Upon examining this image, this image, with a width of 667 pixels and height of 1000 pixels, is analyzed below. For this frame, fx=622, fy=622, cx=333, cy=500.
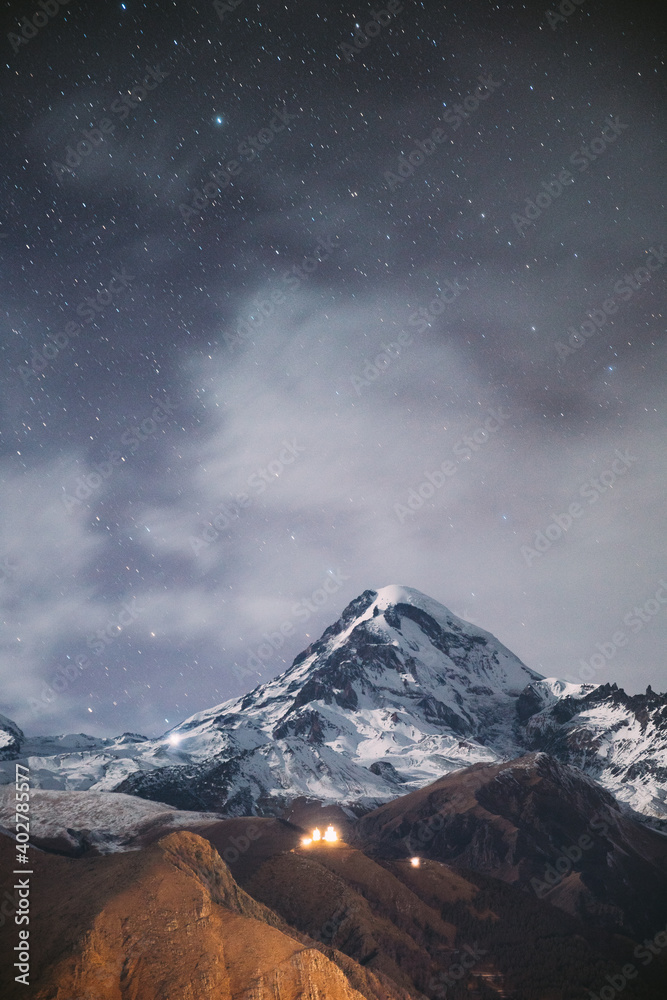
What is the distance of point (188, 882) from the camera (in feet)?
174

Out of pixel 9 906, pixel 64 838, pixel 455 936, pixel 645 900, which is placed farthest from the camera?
pixel 645 900

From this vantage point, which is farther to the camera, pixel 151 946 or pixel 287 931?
pixel 287 931

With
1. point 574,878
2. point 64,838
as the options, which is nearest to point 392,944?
point 64,838

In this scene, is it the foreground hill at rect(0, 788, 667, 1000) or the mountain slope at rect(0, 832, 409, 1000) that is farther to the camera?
the foreground hill at rect(0, 788, 667, 1000)

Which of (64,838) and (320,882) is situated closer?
(320,882)

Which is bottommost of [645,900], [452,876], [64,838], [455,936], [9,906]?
[645,900]

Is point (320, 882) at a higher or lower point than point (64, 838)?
lower

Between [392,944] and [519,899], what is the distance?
5095 centimetres

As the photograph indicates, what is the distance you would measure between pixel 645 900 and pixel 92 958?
622 ft

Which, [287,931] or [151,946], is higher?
[151,946]

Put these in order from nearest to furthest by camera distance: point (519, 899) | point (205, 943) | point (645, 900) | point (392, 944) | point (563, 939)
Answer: point (205, 943) < point (392, 944) < point (563, 939) < point (519, 899) < point (645, 900)

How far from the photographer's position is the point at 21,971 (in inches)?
1604

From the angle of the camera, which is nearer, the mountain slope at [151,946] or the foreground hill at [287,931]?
the mountain slope at [151,946]

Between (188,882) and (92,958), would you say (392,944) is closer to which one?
(188,882)
